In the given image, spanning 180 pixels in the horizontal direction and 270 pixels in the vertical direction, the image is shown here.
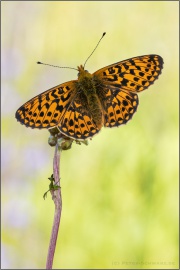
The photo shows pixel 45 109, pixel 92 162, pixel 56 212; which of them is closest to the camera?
pixel 56 212

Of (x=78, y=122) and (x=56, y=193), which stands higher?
(x=78, y=122)

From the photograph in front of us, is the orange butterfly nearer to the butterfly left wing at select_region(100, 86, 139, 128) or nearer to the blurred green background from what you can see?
the butterfly left wing at select_region(100, 86, 139, 128)

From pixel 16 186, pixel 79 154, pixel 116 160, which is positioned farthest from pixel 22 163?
pixel 116 160

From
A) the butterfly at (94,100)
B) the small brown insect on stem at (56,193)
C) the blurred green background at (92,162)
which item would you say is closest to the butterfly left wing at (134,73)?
the butterfly at (94,100)

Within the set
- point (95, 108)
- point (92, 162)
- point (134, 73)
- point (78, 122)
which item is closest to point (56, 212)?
point (78, 122)

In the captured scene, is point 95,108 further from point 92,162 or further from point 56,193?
point 92,162

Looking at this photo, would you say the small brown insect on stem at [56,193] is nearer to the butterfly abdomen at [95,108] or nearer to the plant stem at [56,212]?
the plant stem at [56,212]

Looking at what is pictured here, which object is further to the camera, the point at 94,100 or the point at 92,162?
the point at 92,162
